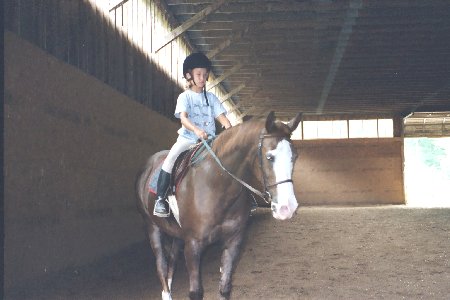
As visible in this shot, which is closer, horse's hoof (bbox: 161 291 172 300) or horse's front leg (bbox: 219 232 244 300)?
horse's front leg (bbox: 219 232 244 300)

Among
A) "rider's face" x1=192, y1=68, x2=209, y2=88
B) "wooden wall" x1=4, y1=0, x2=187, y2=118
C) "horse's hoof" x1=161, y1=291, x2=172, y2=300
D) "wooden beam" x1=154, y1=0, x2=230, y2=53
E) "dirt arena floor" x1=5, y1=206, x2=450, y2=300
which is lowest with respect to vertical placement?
"dirt arena floor" x1=5, y1=206, x2=450, y2=300

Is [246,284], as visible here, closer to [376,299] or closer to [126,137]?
[376,299]

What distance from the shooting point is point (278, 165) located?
3.40 meters

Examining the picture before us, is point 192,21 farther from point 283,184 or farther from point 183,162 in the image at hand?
point 283,184

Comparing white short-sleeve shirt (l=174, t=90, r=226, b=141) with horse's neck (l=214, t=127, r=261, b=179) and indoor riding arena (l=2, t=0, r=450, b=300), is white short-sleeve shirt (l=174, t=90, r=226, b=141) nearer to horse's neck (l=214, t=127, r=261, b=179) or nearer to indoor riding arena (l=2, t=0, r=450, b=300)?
horse's neck (l=214, t=127, r=261, b=179)

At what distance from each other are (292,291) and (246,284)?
0.61 meters

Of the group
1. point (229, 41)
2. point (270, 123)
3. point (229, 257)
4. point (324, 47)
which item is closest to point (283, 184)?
point (270, 123)

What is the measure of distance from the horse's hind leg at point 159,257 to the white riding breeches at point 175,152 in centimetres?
101

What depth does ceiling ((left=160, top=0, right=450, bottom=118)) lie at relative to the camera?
37.4ft

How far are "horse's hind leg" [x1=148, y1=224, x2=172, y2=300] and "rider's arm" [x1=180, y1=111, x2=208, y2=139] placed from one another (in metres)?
1.35

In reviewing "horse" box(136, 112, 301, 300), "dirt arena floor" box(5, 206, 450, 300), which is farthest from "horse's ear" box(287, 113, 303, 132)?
"dirt arena floor" box(5, 206, 450, 300)

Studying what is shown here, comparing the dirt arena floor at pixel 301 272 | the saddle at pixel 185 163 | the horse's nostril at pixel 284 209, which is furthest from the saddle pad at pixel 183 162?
the dirt arena floor at pixel 301 272

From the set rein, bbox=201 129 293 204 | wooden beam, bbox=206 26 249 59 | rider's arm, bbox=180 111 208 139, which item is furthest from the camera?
wooden beam, bbox=206 26 249 59

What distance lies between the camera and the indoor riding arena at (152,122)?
210 inches
